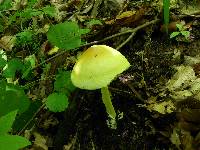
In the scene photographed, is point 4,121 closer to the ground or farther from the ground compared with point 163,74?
farther from the ground

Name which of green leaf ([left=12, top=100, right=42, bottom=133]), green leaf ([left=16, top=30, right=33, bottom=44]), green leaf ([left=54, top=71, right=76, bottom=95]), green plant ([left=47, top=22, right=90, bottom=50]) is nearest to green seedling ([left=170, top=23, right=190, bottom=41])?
green plant ([left=47, top=22, right=90, bottom=50])

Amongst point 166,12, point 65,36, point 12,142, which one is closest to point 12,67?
point 65,36

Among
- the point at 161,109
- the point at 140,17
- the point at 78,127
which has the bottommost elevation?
the point at 78,127

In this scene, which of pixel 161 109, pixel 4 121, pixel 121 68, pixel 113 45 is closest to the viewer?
pixel 4 121

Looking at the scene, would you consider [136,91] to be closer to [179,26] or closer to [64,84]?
[64,84]

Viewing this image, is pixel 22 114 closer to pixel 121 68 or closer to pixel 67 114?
pixel 67 114

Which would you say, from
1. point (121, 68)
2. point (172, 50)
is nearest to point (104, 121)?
point (121, 68)
